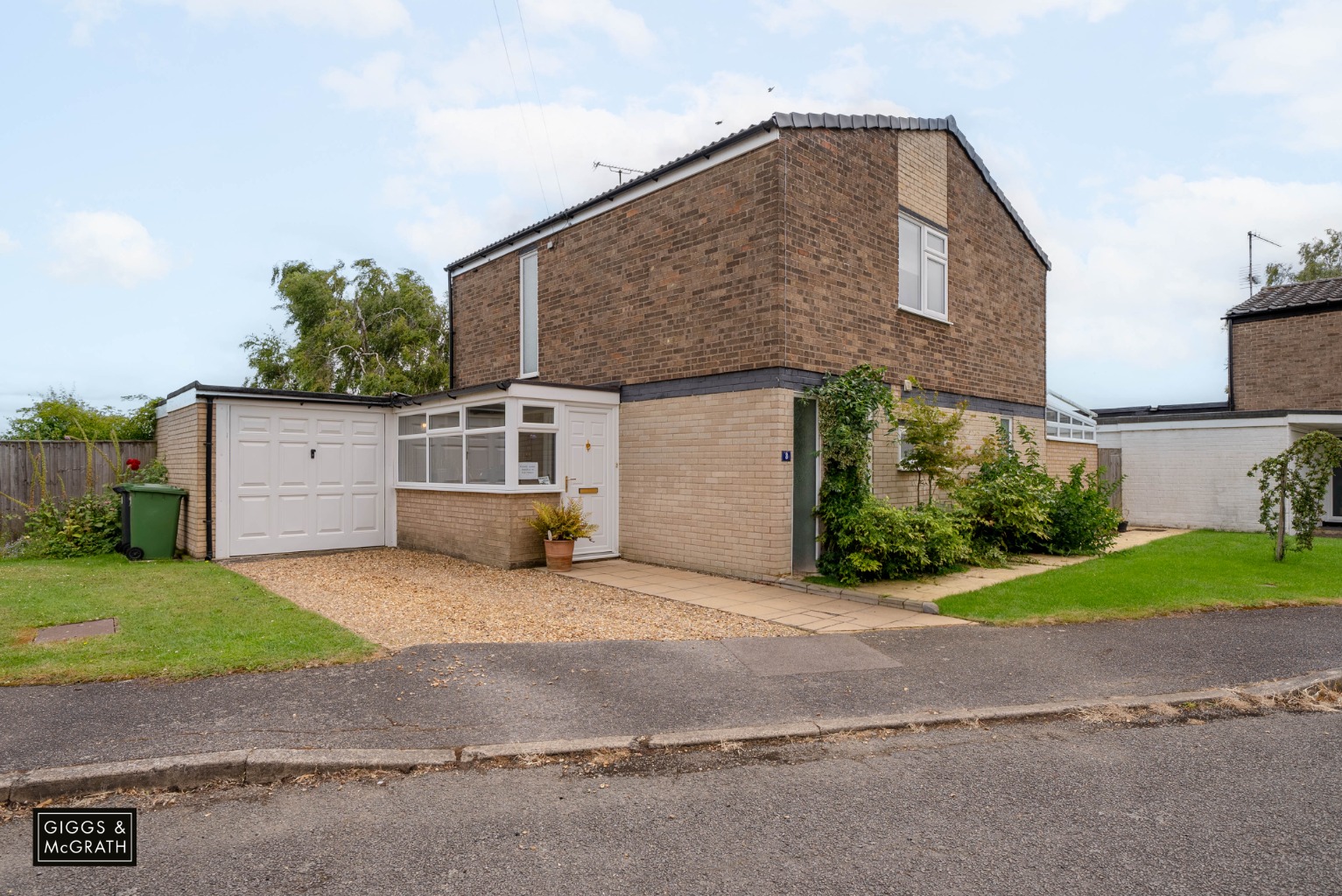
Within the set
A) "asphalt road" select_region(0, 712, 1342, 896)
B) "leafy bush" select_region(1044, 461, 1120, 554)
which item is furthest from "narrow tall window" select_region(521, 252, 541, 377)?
"asphalt road" select_region(0, 712, 1342, 896)

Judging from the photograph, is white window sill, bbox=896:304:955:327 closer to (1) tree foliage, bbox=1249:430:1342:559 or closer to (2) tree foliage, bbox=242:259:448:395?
(1) tree foliage, bbox=1249:430:1342:559

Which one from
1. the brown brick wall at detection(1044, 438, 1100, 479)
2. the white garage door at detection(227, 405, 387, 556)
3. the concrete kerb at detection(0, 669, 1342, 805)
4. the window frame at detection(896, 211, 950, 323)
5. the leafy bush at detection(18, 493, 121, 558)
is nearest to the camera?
the concrete kerb at detection(0, 669, 1342, 805)

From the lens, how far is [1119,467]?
18.4m

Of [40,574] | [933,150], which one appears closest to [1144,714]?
[933,150]

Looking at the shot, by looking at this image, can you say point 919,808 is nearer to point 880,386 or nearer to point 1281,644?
point 1281,644

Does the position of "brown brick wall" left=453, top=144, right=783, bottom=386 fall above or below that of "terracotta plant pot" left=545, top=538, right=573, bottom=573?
above

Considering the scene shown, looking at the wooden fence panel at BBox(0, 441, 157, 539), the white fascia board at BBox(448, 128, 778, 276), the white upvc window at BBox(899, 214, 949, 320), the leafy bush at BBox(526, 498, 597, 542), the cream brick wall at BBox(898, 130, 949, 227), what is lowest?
the leafy bush at BBox(526, 498, 597, 542)

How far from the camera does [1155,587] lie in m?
9.07

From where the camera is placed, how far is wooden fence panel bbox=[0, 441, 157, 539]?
40.5ft

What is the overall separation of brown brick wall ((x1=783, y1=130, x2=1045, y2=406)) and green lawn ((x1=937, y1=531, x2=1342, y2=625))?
3.55 meters

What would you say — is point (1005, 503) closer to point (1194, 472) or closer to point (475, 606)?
point (475, 606)

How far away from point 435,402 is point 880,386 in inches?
271

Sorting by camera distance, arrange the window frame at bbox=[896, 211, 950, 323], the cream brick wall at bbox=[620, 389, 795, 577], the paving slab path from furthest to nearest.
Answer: the window frame at bbox=[896, 211, 950, 323], the cream brick wall at bbox=[620, 389, 795, 577], the paving slab path

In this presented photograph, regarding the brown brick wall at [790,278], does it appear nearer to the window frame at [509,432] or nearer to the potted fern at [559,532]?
the window frame at [509,432]
